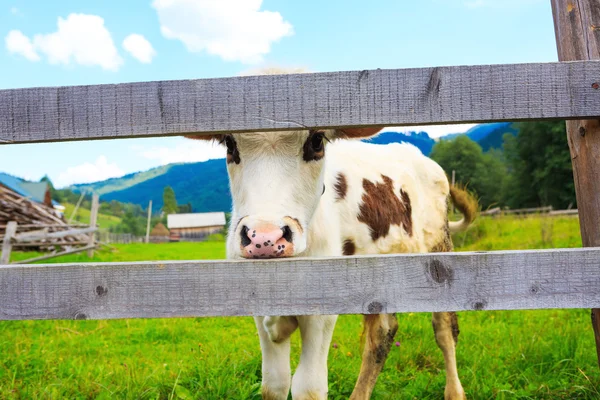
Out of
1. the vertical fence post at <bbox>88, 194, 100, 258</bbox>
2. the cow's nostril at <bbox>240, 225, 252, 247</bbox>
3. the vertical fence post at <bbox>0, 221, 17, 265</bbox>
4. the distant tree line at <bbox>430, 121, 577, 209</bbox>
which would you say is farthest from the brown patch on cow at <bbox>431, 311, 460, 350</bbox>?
the distant tree line at <bbox>430, 121, 577, 209</bbox>

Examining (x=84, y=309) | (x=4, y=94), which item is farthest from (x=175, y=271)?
(x=4, y=94)

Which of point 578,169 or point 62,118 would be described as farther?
point 578,169

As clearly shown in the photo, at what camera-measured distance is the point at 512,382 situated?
3.88 metres

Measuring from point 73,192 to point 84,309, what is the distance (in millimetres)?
139133

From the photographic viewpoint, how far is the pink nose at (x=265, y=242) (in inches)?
Answer: 73.4

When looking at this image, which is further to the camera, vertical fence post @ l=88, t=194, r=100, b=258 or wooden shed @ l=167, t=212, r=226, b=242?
wooden shed @ l=167, t=212, r=226, b=242

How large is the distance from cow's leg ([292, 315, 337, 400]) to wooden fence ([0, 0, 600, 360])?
1256mm

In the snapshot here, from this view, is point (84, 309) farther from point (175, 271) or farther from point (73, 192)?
point (73, 192)

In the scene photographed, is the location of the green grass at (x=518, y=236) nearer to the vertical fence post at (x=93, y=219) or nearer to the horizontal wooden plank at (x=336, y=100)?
the horizontal wooden plank at (x=336, y=100)

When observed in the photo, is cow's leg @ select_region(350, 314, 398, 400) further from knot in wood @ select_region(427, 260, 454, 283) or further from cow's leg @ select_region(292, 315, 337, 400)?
knot in wood @ select_region(427, 260, 454, 283)

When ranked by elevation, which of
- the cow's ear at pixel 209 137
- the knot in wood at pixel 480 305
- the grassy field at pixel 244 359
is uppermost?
the cow's ear at pixel 209 137

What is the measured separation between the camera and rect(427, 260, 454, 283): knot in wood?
1.75 m

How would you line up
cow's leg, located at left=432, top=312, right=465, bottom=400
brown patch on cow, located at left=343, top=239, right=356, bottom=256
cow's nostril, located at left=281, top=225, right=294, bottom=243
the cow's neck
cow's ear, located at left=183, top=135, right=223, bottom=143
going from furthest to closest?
cow's leg, located at left=432, top=312, right=465, bottom=400
brown patch on cow, located at left=343, top=239, right=356, bottom=256
the cow's neck
cow's ear, located at left=183, top=135, right=223, bottom=143
cow's nostril, located at left=281, top=225, right=294, bottom=243

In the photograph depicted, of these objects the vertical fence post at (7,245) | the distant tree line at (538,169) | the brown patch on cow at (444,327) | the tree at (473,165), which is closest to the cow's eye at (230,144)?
the brown patch on cow at (444,327)
